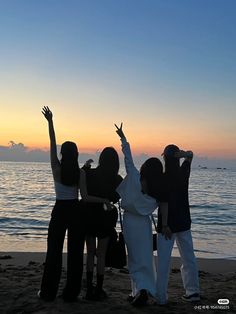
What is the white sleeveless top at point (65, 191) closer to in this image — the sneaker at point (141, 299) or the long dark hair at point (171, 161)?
the long dark hair at point (171, 161)

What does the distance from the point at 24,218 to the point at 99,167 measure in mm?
17253

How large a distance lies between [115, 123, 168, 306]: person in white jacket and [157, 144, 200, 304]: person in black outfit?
0.38 ft

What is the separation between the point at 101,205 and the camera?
5211 mm

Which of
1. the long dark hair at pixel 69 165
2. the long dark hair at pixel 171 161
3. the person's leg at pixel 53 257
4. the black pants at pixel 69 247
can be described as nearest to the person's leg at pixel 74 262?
the black pants at pixel 69 247

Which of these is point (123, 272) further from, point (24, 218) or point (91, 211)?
point (24, 218)

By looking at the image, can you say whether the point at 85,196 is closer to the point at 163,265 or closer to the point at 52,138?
the point at 52,138

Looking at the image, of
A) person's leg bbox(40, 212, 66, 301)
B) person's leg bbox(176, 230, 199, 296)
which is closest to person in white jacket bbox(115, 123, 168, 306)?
person's leg bbox(176, 230, 199, 296)

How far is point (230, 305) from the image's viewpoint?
17.2ft

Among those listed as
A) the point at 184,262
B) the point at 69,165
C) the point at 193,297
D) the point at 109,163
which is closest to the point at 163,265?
the point at 184,262

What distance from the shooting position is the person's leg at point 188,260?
535cm

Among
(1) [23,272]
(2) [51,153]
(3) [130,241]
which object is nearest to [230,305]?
(3) [130,241]

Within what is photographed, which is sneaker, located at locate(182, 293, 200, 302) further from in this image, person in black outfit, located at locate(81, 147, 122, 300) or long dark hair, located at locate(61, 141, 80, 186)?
long dark hair, located at locate(61, 141, 80, 186)

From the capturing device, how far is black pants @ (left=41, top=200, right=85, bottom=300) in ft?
16.7

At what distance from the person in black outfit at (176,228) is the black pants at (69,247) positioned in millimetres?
1020
